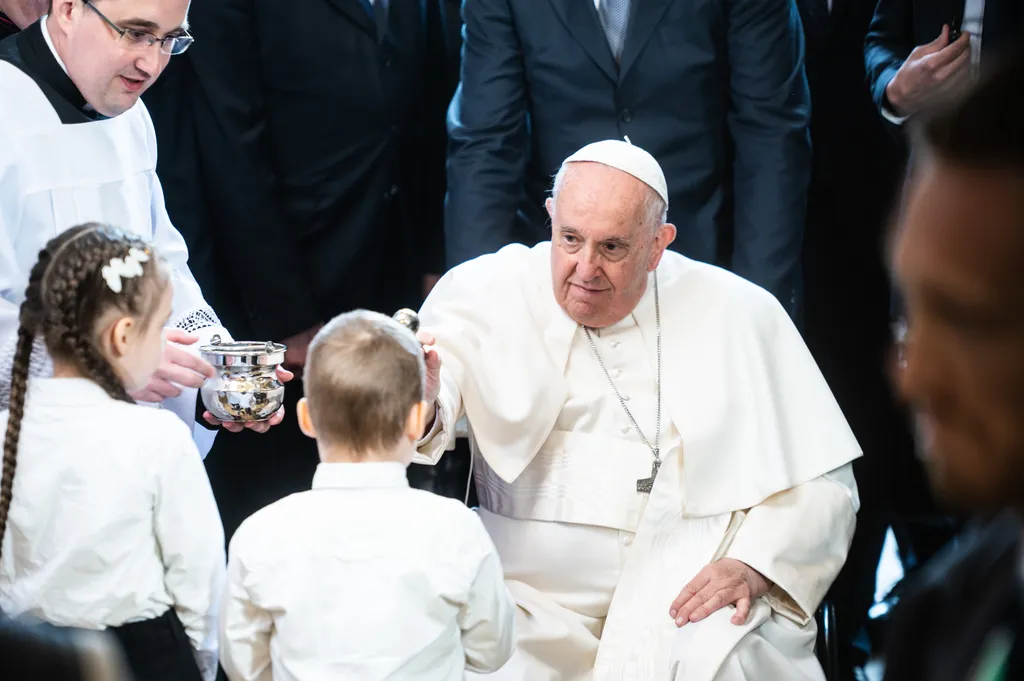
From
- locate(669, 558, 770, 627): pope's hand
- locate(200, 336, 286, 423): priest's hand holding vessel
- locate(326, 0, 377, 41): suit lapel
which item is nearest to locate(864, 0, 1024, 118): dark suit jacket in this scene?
locate(326, 0, 377, 41): suit lapel

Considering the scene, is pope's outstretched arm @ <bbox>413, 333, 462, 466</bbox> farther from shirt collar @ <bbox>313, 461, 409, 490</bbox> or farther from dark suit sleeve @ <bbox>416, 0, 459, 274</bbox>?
dark suit sleeve @ <bbox>416, 0, 459, 274</bbox>

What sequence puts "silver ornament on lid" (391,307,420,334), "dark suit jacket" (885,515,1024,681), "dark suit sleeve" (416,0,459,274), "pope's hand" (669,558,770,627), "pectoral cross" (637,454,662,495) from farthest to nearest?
1. "dark suit sleeve" (416,0,459,274)
2. "pectoral cross" (637,454,662,495)
3. "pope's hand" (669,558,770,627)
4. "silver ornament on lid" (391,307,420,334)
5. "dark suit jacket" (885,515,1024,681)

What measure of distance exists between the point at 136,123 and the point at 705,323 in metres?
1.81

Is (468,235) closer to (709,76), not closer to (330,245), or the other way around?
(330,245)

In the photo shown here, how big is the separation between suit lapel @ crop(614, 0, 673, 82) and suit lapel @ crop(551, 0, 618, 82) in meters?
0.02

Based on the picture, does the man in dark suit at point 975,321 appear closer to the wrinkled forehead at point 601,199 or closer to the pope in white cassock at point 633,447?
the pope in white cassock at point 633,447

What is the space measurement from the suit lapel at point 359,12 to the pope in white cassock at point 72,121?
148 cm

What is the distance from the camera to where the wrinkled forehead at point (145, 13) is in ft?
11.2

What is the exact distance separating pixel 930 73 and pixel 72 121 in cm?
304

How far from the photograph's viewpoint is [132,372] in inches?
119

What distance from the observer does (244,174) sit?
194 inches

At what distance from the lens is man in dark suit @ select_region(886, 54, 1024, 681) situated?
4.65ft

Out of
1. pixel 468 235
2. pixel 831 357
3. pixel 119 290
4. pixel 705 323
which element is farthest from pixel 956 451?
pixel 831 357

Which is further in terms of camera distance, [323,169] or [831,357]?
[831,357]
